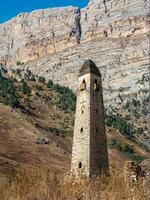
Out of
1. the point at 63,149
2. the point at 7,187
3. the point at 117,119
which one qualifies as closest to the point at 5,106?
the point at 63,149

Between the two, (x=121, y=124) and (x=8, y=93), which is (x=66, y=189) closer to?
(x=8, y=93)

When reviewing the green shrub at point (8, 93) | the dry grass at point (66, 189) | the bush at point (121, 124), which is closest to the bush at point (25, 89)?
the green shrub at point (8, 93)

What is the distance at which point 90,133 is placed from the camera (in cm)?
3866

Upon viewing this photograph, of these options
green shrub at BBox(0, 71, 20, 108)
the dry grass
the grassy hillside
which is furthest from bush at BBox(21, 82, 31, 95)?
the dry grass

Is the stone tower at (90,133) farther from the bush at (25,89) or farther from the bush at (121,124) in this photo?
the bush at (25,89)

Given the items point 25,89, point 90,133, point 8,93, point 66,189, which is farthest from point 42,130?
point 66,189

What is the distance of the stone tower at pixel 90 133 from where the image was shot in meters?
38.0

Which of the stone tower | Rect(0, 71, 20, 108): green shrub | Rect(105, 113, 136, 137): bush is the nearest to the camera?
the stone tower

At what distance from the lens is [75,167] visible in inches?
1508

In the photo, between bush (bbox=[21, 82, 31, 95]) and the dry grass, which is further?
bush (bbox=[21, 82, 31, 95])

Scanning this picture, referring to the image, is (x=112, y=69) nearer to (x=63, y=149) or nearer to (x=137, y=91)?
(x=137, y=91)

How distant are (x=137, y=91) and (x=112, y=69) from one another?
25.3 meters

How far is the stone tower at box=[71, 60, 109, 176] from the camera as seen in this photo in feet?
125

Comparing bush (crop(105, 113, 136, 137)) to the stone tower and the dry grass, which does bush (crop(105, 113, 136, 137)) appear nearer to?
the stone tower
